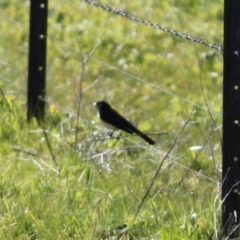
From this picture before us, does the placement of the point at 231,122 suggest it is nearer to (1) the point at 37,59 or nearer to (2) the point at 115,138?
(2) the point at 115,138

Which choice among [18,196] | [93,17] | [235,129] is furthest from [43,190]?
[93,17]

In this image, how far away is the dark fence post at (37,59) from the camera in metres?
7.29

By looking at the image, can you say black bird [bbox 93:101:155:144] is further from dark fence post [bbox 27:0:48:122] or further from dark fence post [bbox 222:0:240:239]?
dark fence post [bbox 222:0:240:239]

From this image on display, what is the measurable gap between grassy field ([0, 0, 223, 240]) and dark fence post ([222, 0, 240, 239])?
0.35 ft

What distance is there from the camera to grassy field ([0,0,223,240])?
5.20 m

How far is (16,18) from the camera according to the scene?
11680mm

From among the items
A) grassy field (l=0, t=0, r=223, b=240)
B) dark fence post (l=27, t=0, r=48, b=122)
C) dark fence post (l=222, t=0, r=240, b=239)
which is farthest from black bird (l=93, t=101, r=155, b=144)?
dark fence post (l=222, t=0, r=240, b=239)

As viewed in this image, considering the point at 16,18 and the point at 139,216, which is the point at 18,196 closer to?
the point at 139,216

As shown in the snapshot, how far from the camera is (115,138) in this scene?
23.2ft

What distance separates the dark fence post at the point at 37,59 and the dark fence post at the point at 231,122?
2745mm

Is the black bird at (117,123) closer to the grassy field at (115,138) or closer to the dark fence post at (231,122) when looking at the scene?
the grassy field at (115,138)

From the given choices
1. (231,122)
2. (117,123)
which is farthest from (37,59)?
(231,122)

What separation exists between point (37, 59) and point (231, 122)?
2878 millimetres

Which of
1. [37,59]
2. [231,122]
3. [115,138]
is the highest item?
[231,122]
